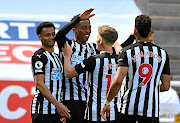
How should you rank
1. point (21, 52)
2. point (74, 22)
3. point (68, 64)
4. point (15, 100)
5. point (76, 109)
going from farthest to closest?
point (21, 52) → point (15, 100) → point (76, 109) → point (74, 22) → point (68, 64)

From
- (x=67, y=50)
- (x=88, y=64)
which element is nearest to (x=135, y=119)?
(x=88, y=64)

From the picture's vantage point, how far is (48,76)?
4.77 m

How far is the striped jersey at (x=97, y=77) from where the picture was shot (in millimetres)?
4484

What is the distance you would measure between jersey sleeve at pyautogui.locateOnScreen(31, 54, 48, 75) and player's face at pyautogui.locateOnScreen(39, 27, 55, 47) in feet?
0.52

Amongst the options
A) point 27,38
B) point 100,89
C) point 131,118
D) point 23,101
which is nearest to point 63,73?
point 100,89

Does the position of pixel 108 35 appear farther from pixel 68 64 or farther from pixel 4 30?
pixel 4 30

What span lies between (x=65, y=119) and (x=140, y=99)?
3.29ft

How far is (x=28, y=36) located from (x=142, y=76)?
356cm

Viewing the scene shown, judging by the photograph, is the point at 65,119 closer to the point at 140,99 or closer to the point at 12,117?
the point at 140,99

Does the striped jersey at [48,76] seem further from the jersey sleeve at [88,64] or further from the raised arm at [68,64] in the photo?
the jersey sleeve at [88,64]

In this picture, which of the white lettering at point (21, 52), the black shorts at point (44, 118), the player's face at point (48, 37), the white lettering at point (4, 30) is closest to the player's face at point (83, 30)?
the player's face at point (48, 37)

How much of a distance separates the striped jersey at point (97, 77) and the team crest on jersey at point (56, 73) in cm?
32

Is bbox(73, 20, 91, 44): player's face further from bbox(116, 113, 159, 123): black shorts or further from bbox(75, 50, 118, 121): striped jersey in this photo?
bbox(116, 113, 159, 123): black shorts

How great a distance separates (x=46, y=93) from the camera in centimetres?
466
